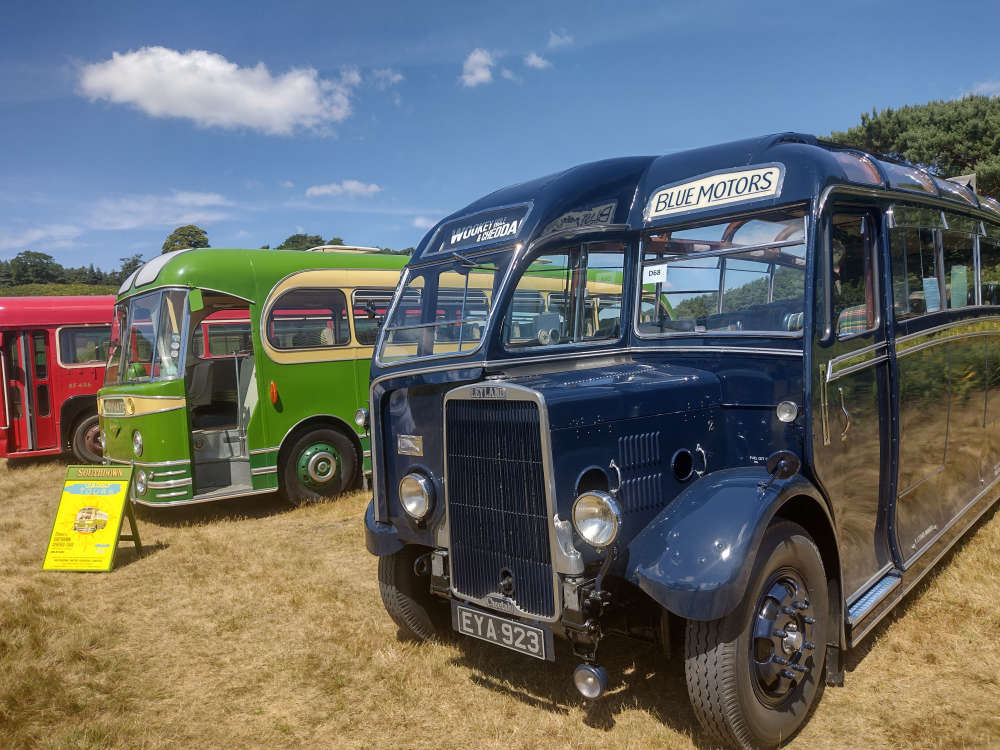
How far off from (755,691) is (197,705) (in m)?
2.87

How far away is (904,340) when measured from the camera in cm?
434

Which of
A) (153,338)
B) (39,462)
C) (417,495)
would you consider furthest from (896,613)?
(39,462)

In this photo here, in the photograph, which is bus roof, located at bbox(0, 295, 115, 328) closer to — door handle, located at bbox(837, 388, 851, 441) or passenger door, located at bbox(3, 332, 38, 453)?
passenger door, located at bbox(3, 332, 38, 453)

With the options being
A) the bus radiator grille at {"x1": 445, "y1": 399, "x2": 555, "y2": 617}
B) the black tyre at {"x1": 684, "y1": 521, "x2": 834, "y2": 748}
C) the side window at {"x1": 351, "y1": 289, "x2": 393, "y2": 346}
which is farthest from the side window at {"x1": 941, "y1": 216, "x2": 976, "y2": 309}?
the side window at {"x1": 351, "y1": 289, "x2": 393, "y2": 346}

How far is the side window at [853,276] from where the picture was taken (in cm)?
379

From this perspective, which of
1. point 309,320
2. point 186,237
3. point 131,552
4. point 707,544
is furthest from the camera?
point 186,237

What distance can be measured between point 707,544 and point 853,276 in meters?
1.81

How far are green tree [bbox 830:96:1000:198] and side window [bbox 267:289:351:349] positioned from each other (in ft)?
76.2

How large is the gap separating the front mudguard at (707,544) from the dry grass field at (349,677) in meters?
0.84

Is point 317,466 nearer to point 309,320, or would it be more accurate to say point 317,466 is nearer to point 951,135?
point 309,320

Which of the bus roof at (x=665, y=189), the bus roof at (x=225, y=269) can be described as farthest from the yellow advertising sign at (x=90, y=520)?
the bus roof at (x=665, y=189)

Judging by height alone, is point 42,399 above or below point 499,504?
above

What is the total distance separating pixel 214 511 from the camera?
8.59m

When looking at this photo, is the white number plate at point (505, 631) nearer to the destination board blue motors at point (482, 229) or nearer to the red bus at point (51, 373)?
the destination board blue motors at point (482, 229)
